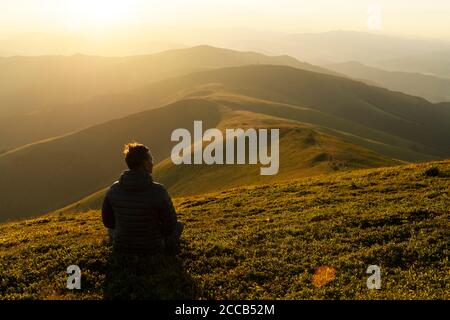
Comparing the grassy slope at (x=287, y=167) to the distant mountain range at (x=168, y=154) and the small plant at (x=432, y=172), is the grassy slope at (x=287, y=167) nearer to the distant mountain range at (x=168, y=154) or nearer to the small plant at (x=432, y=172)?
the distant mountain range at (x=168, y=154)

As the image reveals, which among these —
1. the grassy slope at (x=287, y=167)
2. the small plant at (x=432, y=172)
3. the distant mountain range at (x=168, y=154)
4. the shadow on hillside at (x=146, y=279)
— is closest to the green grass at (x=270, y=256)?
the shadow on hillside at (x=146, y=279)

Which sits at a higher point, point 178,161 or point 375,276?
point 375,276

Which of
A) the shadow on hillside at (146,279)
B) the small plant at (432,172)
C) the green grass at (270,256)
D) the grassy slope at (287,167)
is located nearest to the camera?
the shadow on hillside at (146,279)

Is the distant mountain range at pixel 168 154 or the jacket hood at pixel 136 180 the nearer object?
the jacket hood at pixel 136 180

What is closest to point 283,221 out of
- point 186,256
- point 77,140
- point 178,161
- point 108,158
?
point 186,256

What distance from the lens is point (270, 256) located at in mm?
16031

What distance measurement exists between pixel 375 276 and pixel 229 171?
2111 inches

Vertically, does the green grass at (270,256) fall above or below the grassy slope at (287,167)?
above

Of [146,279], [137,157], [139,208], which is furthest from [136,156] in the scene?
[146,279]

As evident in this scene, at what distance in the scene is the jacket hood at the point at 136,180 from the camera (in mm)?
13805

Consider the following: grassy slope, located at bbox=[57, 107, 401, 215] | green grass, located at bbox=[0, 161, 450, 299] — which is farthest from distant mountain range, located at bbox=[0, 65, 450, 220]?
green grass, located at bbox=[0, 161, 450, 299]

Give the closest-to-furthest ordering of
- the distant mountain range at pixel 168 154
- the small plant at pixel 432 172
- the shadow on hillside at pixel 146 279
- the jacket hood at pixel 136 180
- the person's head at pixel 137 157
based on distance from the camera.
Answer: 1. the shadow on hillside at pixel 146 279
2. the person's head at pixel 137 157
3. the jacket hood at pixel 136 180
4. the small plant at pixel 432 172
5. the distant mountain range at pixel 168 154
